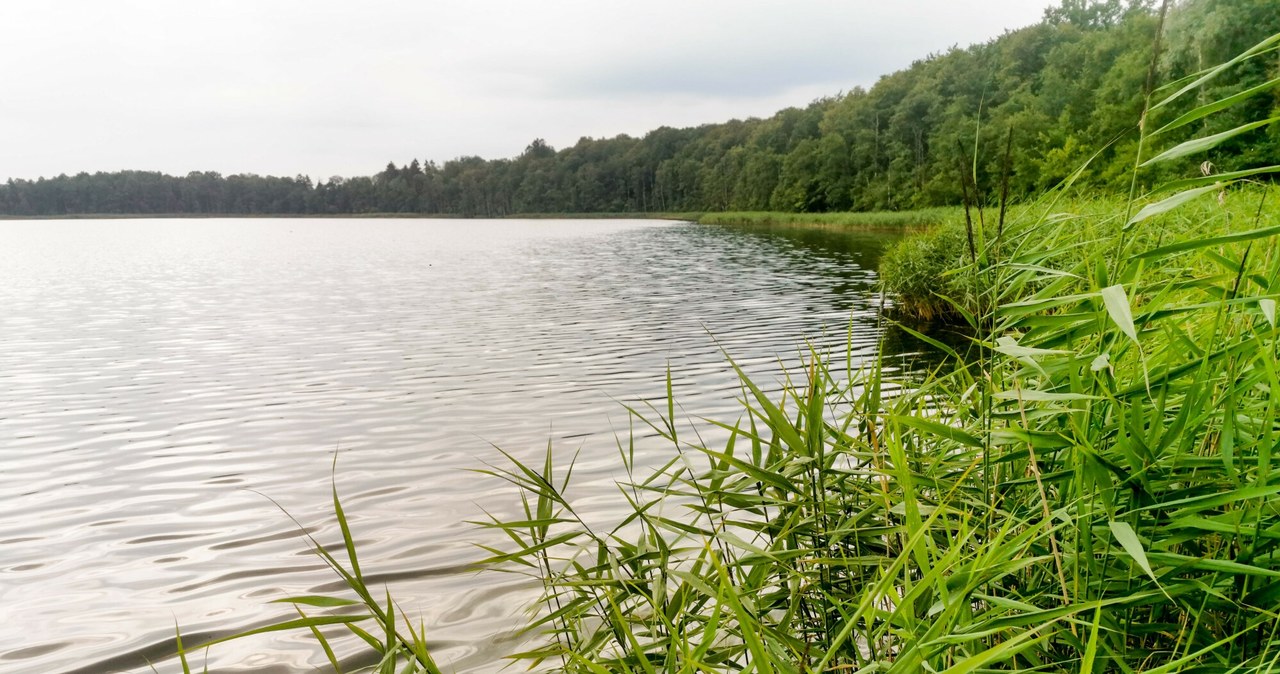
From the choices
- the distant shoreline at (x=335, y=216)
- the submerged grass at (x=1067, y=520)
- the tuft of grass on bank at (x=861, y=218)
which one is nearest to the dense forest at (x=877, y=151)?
the submerged grass at (x=1067, y=520)

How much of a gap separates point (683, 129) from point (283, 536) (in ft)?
531

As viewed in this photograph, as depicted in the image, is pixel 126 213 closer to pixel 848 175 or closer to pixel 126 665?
pixel 848 175

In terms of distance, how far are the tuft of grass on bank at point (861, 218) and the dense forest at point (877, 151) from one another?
3.84 meters

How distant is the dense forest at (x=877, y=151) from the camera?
3039 cm

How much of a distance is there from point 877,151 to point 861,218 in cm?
3389

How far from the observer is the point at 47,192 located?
14288cm

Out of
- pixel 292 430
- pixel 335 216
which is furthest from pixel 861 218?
pixel 335 216

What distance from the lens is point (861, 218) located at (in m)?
54.7

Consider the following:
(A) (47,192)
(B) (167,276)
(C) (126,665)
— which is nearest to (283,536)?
(C) (126,665)

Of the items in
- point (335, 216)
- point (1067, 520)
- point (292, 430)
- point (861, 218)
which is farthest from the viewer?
point (335, 216)

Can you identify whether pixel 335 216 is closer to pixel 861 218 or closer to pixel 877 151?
pixel 877 151

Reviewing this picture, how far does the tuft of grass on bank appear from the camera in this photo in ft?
136

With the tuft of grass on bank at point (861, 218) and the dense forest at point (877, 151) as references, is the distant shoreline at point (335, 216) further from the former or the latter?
the tuft of grass on bank at point (861, 218)

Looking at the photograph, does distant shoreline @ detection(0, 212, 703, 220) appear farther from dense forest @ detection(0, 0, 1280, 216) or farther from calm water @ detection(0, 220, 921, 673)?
calm water @ detection(0, 220, 921, 673)
